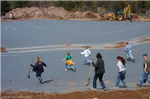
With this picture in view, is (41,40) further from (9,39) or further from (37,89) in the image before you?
(37,89)

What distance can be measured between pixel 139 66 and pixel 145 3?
3038cm

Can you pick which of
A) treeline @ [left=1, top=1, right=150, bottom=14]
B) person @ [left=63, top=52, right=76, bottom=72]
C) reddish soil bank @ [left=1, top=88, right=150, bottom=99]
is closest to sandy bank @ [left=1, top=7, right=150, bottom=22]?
treeline @ [left=1, top=1, right=150, bottom=14]

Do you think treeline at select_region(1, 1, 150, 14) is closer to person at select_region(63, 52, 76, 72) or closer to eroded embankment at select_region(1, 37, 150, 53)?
eroded embankment at select_region(1, 37, 150, 53)

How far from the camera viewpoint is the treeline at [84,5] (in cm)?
3856

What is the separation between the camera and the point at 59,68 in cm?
1354

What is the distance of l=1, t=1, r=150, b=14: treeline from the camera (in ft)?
127

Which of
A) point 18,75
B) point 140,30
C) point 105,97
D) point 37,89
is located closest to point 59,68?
point 18,75

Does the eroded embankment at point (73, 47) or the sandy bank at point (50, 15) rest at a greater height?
the sandy bank at point (50, 15)

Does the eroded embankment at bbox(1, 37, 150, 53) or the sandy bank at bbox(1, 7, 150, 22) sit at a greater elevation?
the sandy bank at bbox(1, 7, 150, 22)

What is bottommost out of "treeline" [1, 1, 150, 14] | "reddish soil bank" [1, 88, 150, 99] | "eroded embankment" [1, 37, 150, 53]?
"reddish soil bank" [1, 88, 150, 99]

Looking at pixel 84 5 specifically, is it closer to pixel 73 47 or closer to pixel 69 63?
pixel 73 47

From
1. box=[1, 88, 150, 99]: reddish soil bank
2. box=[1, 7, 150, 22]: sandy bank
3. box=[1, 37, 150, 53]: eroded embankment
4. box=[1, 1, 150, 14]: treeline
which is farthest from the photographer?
box=[1, 1, 150, 14]: treeline

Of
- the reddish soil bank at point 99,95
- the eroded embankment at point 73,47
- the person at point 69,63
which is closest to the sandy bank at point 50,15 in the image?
the eroded embankment at point 73,47

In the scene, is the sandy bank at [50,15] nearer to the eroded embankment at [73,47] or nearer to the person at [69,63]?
the eroded embankment at [73,47]
